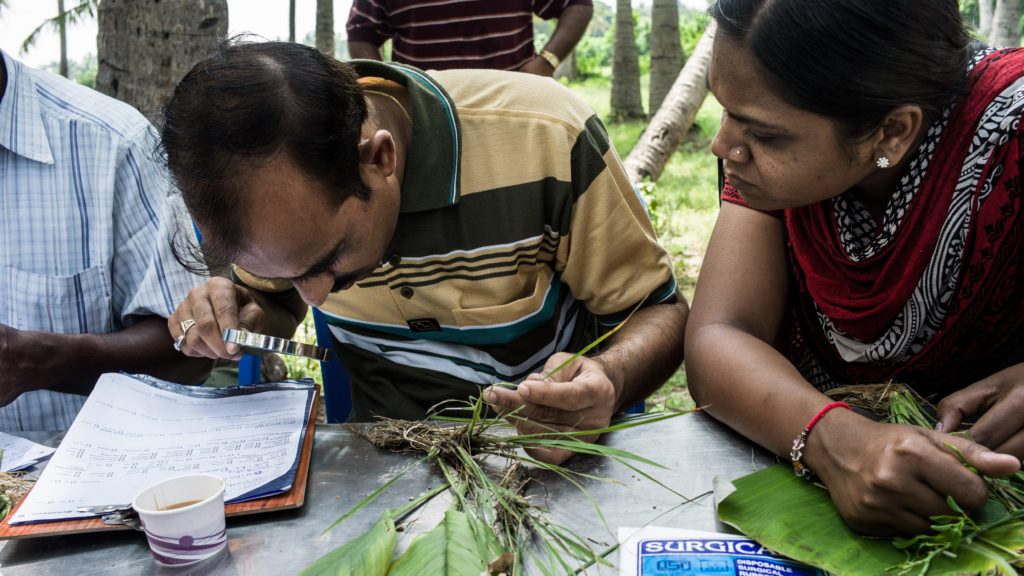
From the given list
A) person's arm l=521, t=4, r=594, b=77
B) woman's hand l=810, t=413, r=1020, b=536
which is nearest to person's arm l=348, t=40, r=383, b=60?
person's arm l=521, t=4, r=594, b=77

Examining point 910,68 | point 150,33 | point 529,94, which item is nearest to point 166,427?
point 529,94

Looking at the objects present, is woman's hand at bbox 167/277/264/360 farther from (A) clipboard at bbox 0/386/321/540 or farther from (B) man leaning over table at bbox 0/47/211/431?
(A) clipboard at bbox 0/386/321/540

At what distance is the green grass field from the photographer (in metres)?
4.30

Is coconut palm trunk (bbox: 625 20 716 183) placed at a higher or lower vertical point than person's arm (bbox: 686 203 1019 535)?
lower

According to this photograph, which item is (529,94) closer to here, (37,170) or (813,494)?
(813,494)

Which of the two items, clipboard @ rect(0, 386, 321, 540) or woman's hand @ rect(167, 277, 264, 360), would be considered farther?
woman's hand @ rect(167, 277, 264, 360)

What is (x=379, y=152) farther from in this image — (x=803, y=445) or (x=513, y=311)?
(x=803, y=445)

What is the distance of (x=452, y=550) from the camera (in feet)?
3.73

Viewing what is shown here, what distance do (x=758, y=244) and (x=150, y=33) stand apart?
2.23 metres

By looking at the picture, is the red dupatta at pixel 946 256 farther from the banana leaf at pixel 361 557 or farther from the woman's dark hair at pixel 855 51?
the banana leaf at pixel 361 557

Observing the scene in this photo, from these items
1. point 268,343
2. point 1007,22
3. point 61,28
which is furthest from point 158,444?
point 61,28

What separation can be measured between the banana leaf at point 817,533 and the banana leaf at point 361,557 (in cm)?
44

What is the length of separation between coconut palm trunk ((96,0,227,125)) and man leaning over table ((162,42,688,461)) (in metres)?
1.19

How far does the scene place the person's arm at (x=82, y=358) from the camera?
69.6 inches
